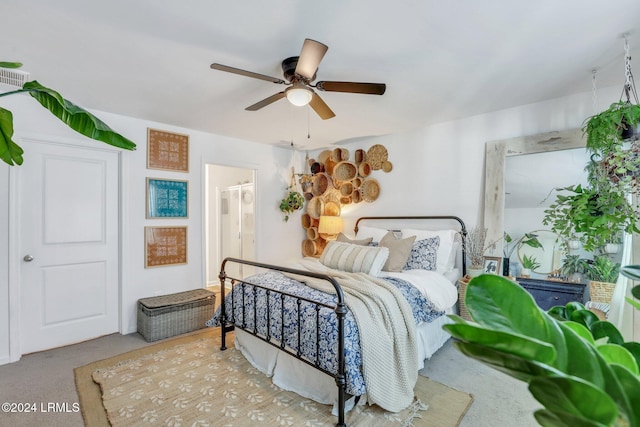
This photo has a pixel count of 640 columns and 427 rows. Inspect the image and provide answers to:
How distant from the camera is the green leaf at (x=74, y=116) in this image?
4.66ft

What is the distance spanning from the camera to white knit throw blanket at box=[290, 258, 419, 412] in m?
1.88

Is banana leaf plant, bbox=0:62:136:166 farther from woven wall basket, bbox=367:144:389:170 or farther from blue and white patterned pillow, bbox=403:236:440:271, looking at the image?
woven wall basket, bbox=367:144:389:170

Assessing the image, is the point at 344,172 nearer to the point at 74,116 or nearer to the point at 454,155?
the point at 454,155

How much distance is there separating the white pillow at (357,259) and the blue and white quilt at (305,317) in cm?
20

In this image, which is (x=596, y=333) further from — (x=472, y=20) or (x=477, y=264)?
(x=477, y=264)

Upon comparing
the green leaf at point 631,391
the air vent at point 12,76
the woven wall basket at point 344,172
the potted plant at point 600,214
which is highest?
the air vent at point 12,76

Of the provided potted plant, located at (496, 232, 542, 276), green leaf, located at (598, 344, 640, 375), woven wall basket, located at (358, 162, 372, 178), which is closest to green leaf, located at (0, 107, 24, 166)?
green leaf, located at (598, 344, 640, 375)

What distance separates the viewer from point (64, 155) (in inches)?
119

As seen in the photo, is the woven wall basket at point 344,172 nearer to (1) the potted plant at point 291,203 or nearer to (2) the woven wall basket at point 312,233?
(1) the potted plant at point 291,203

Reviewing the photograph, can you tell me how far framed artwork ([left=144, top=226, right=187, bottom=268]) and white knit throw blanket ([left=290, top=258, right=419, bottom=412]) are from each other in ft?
7.48

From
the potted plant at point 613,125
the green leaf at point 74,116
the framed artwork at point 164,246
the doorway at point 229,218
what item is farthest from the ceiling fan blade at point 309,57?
the doorway at point 229,218

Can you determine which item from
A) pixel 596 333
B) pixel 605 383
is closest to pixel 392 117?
pixel 596 333

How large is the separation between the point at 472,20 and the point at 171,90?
235cm

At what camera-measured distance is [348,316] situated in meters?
1.94
